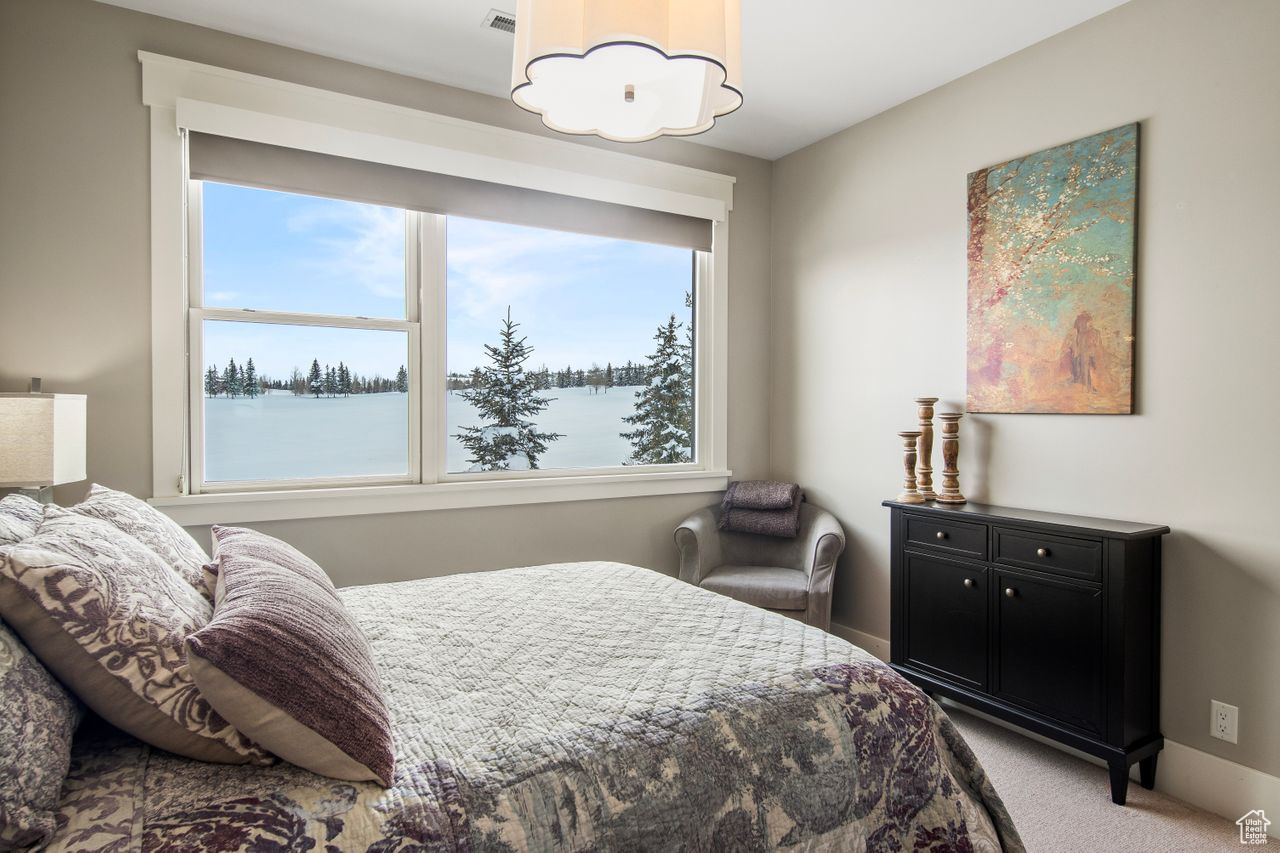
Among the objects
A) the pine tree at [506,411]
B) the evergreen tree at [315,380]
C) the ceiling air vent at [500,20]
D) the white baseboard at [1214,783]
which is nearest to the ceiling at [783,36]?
the ceiling air vent at [500,20]

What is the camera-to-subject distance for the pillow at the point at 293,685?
107 centimetres

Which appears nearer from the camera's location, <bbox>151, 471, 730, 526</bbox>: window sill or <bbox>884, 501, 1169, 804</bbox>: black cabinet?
<bbox>884, 501, 1169, 804</bbox>: black cabinet

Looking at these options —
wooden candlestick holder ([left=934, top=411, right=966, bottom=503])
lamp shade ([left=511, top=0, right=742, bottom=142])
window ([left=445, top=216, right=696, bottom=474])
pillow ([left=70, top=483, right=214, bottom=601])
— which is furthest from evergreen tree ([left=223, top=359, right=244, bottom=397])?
wooden candlestick holder ([left=934, top=411, right=966, bottom=503])

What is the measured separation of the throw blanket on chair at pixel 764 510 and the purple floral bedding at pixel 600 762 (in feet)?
6.03

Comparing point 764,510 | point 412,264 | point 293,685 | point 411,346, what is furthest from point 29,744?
point 764,510

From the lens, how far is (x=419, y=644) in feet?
5.83

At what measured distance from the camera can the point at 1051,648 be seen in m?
2.57

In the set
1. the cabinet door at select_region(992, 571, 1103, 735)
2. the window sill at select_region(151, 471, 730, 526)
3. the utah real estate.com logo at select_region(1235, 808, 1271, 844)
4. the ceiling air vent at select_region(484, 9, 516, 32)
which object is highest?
the ceiling air vent at select_region(484, 9, 516, 32)

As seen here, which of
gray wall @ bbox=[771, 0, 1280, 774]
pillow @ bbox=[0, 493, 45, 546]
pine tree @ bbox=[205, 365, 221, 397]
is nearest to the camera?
pillow @ bbox=[0, 493, 45, 546]

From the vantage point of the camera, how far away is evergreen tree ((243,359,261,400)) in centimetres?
300

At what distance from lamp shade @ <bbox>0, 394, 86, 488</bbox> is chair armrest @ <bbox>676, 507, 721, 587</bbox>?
254cm

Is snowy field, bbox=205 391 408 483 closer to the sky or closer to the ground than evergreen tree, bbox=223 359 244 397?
closer to the ground

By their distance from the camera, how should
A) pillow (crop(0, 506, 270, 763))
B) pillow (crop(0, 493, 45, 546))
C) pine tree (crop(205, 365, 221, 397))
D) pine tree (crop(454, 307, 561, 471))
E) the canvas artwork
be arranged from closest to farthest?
pillow (crop(0, 506, 270, 763)) < pillow (crop(0, 493, 45, 546)) < the canvas artwork < pine tree (crop(205, 365, 221, 397)) < pine tree (crop(454, 307, 561, 471))

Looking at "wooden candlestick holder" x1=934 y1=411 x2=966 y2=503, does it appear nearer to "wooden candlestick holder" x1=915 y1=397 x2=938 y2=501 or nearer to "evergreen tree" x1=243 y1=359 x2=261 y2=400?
"wooden candlestick holder" x1=915 y1=397 x2=938 y2=501
